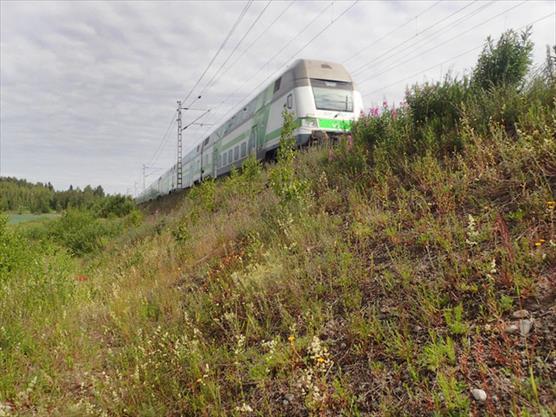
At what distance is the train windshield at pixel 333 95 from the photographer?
1154 cm

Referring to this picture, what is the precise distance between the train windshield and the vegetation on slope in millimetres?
5541

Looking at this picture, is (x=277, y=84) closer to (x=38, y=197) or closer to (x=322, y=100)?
(x=322, y=100)

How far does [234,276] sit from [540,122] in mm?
4273

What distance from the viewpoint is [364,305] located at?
9.73 ft

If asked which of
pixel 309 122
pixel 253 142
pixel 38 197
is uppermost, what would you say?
pixel 38 197

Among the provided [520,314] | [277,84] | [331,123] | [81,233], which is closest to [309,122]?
[331,123]

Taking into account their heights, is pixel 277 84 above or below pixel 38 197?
below

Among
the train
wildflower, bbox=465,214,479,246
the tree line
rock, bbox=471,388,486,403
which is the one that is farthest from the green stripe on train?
the tree line

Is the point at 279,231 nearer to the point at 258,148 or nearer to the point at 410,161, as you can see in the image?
the point at 410,161

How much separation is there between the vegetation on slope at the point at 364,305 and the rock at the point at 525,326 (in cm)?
1

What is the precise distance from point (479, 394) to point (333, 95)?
11220 millimetres

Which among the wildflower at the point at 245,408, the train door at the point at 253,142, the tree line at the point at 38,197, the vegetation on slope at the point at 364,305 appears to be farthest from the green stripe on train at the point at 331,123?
the tree line at the point at 38,197

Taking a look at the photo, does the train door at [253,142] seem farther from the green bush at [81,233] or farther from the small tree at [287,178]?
the green bush at [81,233]

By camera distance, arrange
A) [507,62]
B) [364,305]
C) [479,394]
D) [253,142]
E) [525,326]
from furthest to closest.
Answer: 1. [253,142]
2. [507,62]
3. [364,305]
4. [525,326]
5. [479,394]
